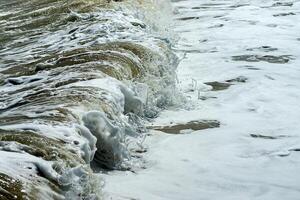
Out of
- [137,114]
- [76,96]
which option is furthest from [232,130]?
[76,96]

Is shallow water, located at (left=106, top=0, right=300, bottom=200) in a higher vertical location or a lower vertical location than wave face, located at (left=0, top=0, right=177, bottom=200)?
lower

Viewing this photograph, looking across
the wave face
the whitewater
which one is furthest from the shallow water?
the wave face

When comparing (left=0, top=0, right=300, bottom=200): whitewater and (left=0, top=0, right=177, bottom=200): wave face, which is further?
(left=0, top=0, right=300, bottom=200): whitewater

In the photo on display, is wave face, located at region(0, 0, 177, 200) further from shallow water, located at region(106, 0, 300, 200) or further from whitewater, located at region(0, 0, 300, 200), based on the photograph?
shallow water, located at region(106, 0, 300, 200)

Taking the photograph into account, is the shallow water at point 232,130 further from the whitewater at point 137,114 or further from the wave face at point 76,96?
the wave face at point 76,96

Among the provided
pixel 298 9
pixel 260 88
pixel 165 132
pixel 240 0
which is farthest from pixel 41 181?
pixel 240 0

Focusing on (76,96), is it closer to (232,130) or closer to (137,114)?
(137,114)

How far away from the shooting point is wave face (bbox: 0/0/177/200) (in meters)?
4.01

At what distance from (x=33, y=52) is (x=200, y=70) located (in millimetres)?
3150

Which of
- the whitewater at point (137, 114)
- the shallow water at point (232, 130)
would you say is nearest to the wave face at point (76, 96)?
the whitewater at point (137, 114)

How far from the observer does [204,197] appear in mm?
4707

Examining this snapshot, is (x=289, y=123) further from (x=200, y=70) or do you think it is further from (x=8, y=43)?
(x=8, y=43)

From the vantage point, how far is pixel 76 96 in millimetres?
5715

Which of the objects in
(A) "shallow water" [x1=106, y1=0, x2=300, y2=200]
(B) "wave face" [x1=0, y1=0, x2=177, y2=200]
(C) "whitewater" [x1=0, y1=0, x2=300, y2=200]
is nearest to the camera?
(B) "wave face" [x1=0, y1=0, x2=177, y2=200]
